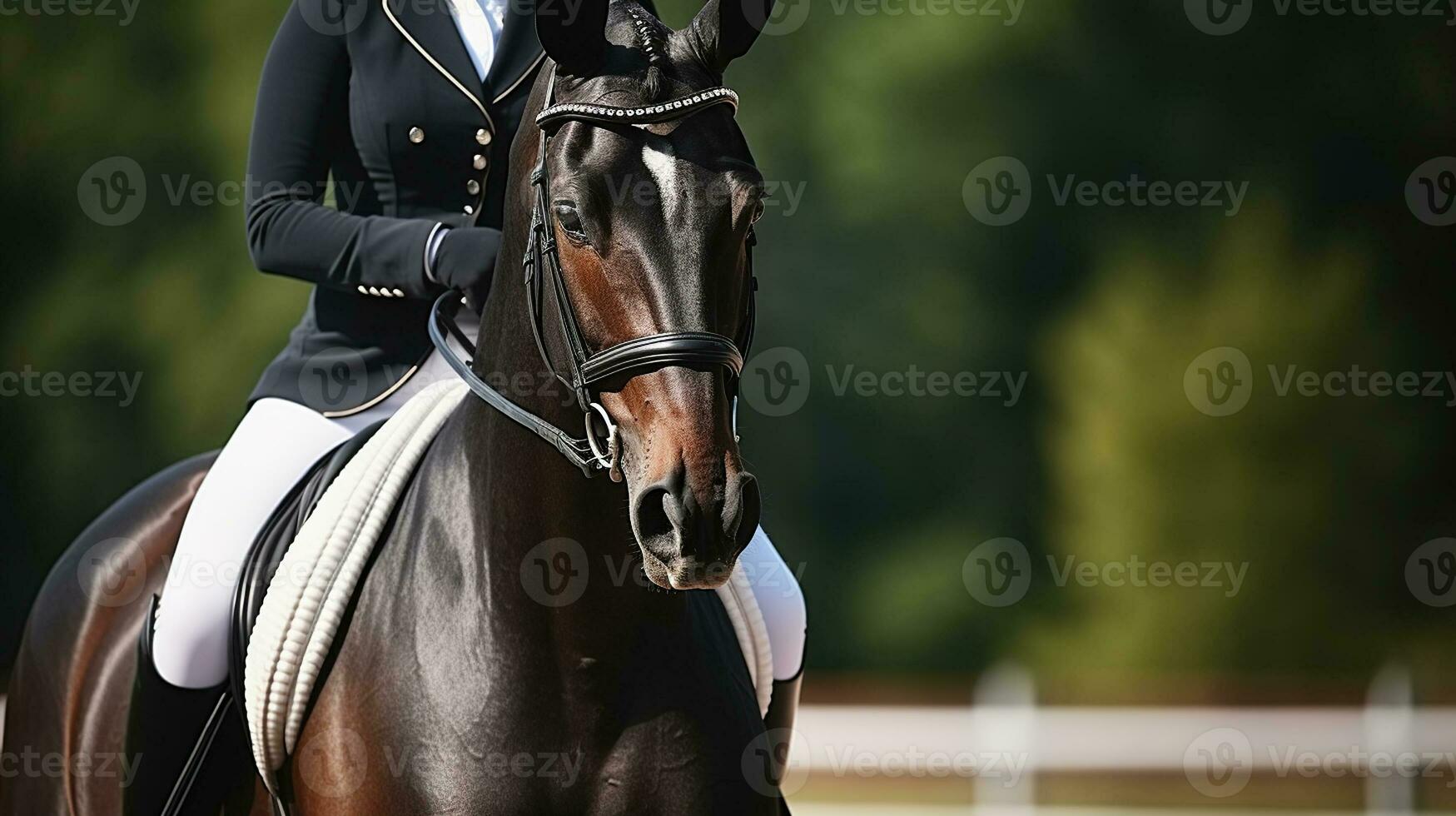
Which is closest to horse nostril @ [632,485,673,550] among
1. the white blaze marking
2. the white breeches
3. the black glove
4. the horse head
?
the horse head

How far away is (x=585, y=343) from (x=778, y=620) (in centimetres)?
113

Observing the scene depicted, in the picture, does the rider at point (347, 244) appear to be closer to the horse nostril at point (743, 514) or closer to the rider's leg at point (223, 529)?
the rider's leg at point (223, 529)

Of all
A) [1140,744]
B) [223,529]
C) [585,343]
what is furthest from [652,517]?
[1140,744]

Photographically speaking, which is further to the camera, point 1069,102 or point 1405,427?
point 1069,102

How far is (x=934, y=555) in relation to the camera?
Result: 17.2m

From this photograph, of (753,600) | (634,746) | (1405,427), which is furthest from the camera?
(1405,427)

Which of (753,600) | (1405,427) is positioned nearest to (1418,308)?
(1405,427)

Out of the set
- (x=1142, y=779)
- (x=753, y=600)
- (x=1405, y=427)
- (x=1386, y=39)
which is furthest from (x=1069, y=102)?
(x=753, y=600)

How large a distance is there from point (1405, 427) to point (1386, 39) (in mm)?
4545

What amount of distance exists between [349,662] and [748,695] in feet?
2.27

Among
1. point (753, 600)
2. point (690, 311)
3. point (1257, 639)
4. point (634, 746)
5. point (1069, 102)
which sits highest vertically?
A: point (1069, 102)

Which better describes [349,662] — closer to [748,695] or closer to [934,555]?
[748,695]

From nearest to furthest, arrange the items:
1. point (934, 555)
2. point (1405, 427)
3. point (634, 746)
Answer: point (634, 746)
point (1405, 427)
point (934, 555)

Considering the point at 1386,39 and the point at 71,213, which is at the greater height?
the point at 1386,39
